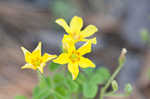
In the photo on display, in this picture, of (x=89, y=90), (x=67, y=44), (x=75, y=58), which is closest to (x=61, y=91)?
(x=89, y=90)

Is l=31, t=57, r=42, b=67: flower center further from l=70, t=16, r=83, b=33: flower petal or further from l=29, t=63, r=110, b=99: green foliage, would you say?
l=70, t=16, r=83, b=33: flower petal

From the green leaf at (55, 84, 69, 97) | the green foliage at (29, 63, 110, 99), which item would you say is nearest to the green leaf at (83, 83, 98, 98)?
the green foliage at (29, 63, 110, 99)

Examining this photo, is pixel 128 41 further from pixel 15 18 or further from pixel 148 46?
pixel 15 18

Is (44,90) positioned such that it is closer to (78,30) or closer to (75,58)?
(75,58)

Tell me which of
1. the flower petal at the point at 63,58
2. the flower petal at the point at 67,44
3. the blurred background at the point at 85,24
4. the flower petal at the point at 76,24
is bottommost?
the blurred background at the point at 85,24

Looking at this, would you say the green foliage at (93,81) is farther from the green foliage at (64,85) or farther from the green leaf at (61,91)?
the green leaf at (61,91)

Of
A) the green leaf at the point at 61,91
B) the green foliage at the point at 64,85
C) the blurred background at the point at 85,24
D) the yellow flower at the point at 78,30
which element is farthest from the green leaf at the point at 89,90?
the blurred background at the point at 85,24
